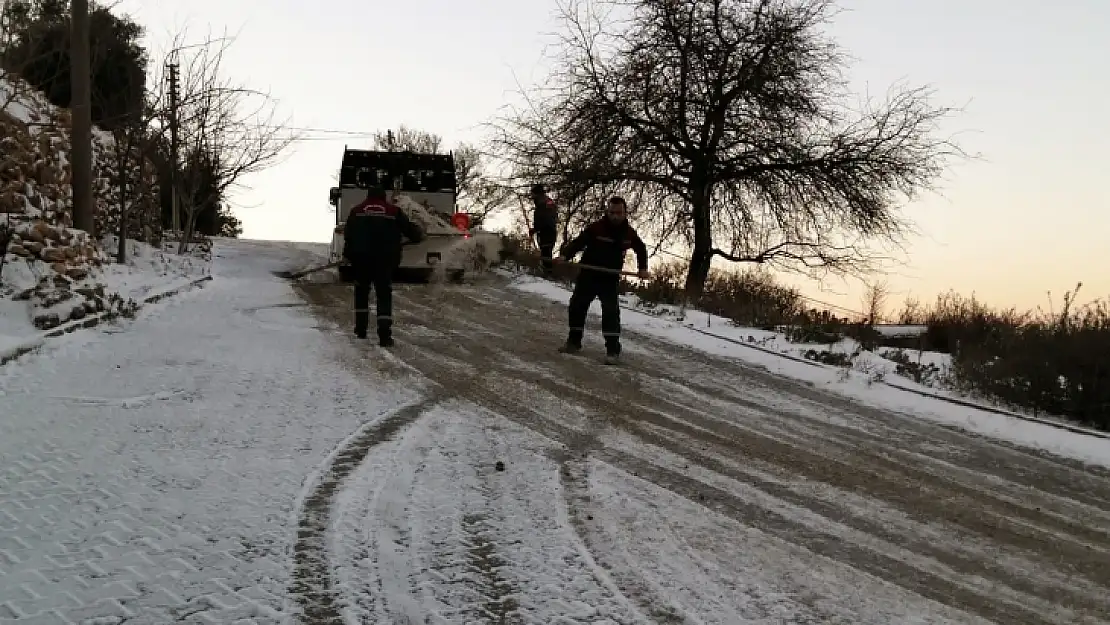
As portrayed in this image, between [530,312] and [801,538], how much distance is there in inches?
356

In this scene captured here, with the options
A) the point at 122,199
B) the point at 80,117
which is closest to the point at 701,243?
the point at 122,199

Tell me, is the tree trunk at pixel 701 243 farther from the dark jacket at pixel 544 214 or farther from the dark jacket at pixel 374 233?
the dark jacket at pixel 374 233

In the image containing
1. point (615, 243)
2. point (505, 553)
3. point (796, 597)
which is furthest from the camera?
point (615, 243)

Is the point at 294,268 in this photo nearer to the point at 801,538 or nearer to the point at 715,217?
the point at 715,217

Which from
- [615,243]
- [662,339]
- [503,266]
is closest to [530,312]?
[662,339]

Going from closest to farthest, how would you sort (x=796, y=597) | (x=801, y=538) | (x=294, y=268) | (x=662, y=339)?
(x=796, y=597)
(x=801, y=538)
(x=662, y=339)
(x=294, y=268)

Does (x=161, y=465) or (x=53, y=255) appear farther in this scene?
(x=53, y=255)

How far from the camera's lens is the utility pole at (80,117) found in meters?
12.0

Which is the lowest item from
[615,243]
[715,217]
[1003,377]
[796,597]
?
[796,597]

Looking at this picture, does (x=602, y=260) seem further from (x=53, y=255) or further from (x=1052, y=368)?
(x=53, y=255)

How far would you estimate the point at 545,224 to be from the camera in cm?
1786

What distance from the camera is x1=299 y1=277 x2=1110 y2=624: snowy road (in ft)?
11.0

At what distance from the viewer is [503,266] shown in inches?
763

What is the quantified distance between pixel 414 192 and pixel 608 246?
349 inches
